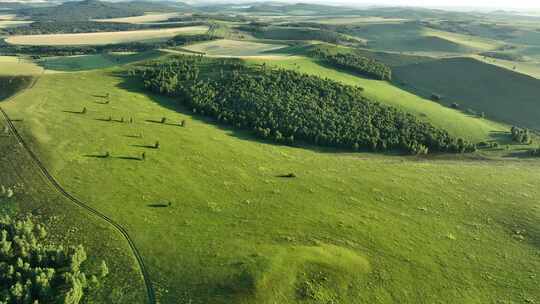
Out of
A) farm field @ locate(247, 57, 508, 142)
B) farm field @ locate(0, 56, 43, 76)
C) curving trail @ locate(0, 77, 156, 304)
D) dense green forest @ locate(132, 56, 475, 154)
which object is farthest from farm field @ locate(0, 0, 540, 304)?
Result: farm field @ locate(0, 56, 43, 76)

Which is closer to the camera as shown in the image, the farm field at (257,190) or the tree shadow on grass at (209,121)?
the farm field at (257,190)

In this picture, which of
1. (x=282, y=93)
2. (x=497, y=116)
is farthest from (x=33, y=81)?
(x=497, y=116)

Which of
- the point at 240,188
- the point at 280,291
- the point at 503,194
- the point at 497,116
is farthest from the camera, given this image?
the point at 497,116

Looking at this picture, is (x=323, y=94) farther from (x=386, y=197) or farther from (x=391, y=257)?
(x=391, y=257)

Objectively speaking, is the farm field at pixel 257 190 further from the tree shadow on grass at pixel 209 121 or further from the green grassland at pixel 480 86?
the green grassland at pixel 480 86

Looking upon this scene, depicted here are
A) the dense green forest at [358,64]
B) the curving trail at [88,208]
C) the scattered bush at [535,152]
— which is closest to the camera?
the curving trail at [88,208]

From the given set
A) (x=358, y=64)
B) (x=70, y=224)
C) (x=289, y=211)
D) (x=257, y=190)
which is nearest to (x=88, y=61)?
(x=358, y=64)

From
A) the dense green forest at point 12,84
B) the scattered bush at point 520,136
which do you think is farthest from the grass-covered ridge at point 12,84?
the scattered bush at point 520,136
